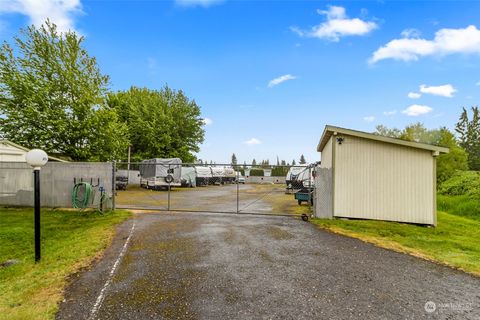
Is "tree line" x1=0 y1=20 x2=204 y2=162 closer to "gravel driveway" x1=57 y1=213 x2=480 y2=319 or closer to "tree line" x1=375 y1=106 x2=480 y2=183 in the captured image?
"gravel driveway" x1=57 y1=213 x2=480 y2=319

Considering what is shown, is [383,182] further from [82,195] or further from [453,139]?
[453,139]

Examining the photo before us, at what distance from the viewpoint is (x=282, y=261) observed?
17.6 feet

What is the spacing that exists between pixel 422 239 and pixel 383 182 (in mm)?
2563

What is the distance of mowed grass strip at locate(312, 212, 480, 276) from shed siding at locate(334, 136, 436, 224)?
45 centimetres

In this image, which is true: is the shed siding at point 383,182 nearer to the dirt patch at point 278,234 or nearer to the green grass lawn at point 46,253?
the dirt patch at point 278,234

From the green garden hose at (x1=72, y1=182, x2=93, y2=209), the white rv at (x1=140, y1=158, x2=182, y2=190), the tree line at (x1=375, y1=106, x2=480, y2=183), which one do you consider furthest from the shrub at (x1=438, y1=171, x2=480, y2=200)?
the green garden hose at (x1=72, y1=182, x2=93, y2=209)

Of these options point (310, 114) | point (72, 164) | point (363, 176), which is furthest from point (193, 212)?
point (310, 114)

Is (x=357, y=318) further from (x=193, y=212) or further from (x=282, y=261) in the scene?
(x=193, y=212)

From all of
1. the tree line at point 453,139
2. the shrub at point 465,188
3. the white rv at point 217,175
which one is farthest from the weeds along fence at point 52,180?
the tree line at point 453,139

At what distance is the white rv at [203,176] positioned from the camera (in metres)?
28.1

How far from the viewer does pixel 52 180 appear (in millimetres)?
12156

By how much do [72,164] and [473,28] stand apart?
899 inches

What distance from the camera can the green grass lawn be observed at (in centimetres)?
367

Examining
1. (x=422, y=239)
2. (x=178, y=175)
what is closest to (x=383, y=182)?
→ (x=422, y=239)
